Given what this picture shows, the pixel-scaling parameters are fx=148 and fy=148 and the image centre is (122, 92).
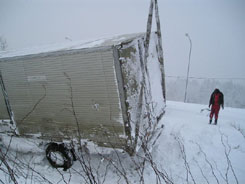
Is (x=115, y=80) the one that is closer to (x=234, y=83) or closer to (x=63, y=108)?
(x=63, y=108)

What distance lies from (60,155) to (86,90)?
2176mm

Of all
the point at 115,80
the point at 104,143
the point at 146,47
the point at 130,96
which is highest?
the point at 146,47

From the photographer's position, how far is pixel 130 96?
3270 millimetres

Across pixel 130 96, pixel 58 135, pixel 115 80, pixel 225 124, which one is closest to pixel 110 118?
pixel 130 96

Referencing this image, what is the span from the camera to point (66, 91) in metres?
3.57

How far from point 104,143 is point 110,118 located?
2.36 feet

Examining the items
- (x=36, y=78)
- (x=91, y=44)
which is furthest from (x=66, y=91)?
(x=91, y=44)

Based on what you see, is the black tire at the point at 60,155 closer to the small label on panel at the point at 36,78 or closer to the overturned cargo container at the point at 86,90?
the overturned cargo container at the point at 86,90

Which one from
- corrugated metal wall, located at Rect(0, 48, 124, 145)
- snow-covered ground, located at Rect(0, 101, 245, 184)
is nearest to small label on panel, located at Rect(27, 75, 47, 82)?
corrugated metal wall, located at Rect(0, 48, 124, 145)

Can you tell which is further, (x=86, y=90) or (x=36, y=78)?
(x=36, y=78)

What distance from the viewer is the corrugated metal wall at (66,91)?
3188mm

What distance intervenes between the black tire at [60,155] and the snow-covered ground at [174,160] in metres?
0.24

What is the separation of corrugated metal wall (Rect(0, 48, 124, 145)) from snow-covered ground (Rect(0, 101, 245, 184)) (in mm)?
669

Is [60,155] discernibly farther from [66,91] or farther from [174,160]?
[174,160]
